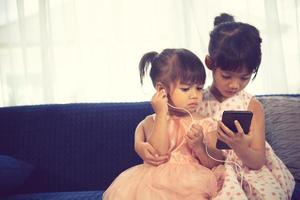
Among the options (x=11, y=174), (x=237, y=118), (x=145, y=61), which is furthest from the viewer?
(x=11, y=174)

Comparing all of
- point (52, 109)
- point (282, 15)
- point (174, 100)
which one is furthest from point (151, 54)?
point (282, 15)

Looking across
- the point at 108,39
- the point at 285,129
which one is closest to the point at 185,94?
the point at 285,129

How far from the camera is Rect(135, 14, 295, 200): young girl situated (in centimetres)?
103

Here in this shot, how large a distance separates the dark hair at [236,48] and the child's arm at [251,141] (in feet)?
0.53

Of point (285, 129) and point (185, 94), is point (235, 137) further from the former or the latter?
point (285, 129)

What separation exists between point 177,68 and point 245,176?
1.36 feet

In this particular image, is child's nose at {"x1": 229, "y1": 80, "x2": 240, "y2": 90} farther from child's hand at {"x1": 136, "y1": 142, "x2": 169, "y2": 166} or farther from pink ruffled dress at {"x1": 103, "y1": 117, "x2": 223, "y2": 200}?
child's hand at {"x1": 136, "y1": 142, "x2": 169, "y2": 166}

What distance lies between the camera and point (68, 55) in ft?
6.35

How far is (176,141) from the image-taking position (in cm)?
116

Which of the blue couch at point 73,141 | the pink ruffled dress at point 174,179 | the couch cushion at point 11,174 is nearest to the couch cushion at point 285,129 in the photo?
the blue couch at point 73,141

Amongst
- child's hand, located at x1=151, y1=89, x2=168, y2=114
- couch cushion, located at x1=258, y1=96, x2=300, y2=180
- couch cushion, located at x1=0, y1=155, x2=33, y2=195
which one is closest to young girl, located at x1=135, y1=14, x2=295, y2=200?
child's hand, located at x1=151, y1=89, x2=168, y2=114

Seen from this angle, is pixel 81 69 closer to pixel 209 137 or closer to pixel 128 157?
pixel 128 157

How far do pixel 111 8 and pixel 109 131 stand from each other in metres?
0.71

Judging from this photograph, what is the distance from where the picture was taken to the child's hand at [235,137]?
3.30 ft
